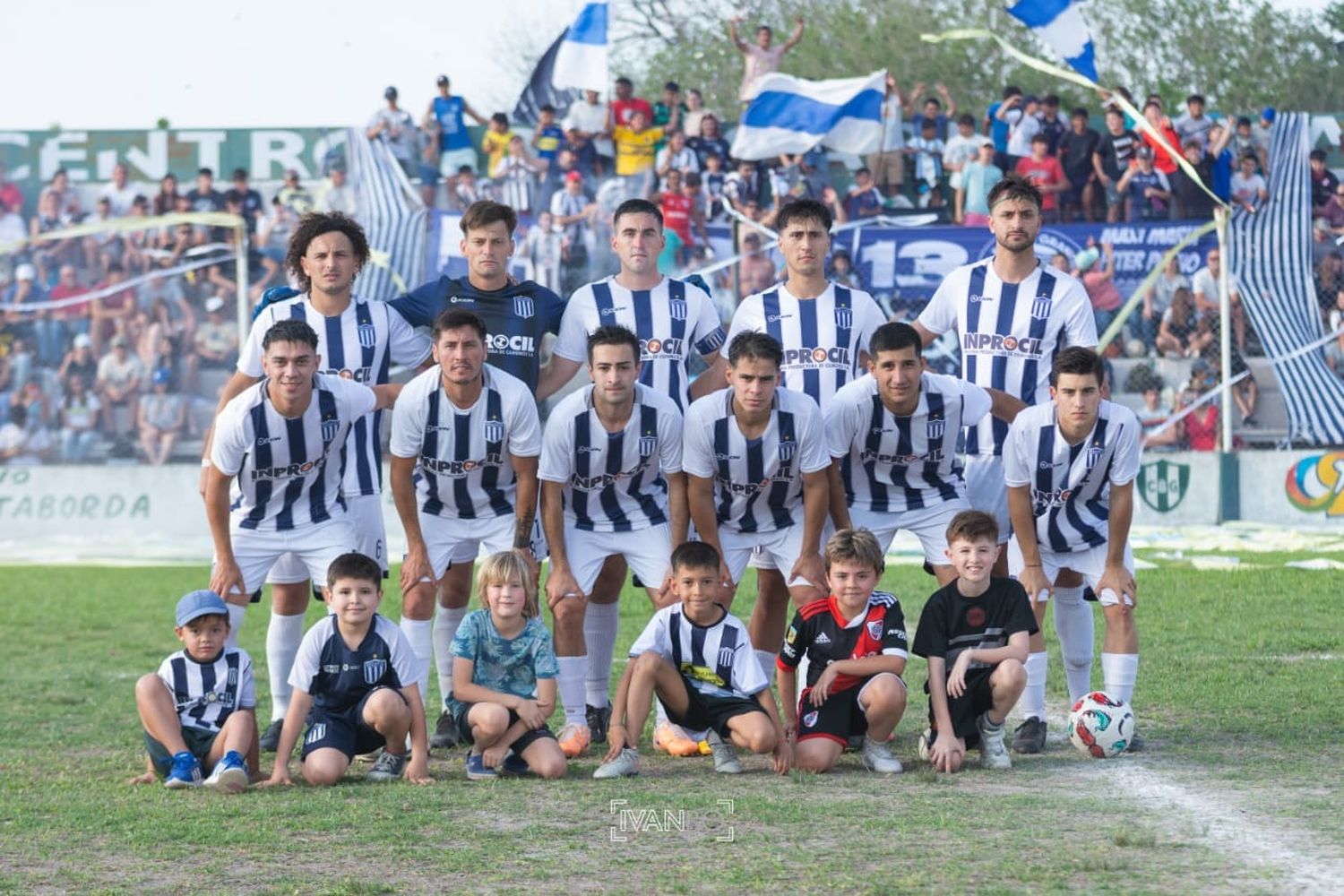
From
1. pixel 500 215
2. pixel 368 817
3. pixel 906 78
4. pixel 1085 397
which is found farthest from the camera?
pixel 906 78

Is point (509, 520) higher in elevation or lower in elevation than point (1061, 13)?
lower

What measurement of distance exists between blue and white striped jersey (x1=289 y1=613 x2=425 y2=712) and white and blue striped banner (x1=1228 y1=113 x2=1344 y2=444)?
1094 centimetres

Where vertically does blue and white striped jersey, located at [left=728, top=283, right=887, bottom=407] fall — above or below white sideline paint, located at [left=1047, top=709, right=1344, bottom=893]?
above

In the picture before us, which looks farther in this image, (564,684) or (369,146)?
(369,146)

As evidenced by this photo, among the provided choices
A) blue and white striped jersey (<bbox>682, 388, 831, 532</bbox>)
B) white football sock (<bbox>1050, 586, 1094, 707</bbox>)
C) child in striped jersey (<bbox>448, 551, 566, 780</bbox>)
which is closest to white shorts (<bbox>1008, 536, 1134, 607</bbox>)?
white football sock (<bbox>1050, 586, 1094, 707</bbox>)

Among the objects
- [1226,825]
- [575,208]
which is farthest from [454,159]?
[1226,825]

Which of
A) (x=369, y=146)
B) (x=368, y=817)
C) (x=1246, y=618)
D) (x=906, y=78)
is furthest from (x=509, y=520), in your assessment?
(x=906, y=78)

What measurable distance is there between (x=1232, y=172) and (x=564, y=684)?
11.7 metres

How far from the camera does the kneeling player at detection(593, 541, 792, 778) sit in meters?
5.74

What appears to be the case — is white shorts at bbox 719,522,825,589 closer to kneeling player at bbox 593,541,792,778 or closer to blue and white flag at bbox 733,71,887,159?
kneeling player at bbox 593,541,792,778

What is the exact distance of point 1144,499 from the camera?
1461 cm

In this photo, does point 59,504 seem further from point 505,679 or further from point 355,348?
point 505,679

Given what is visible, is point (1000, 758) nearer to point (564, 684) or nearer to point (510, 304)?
point (564, 684)

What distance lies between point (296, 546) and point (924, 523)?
2.47 m
